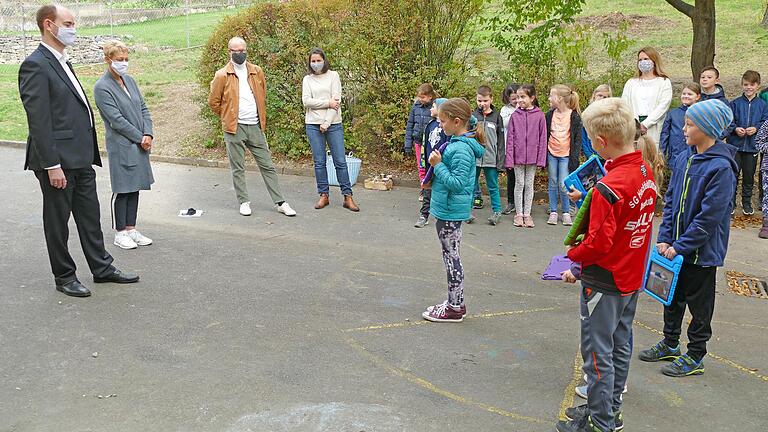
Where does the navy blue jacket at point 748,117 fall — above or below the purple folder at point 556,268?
above

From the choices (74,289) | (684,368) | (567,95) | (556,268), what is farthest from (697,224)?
(74,289)

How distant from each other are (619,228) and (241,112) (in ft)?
20.7

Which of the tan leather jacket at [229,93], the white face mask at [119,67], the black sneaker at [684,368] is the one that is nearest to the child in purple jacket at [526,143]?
the tan leather jacket at [229,93]

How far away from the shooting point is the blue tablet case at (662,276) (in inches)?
198

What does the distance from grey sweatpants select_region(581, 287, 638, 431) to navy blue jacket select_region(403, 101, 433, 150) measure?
5.71m

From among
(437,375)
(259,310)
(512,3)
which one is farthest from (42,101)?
(512,3)

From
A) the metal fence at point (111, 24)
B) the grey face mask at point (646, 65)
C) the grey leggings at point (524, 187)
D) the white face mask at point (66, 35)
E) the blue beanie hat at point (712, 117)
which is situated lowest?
the grey leggings at point (524, 187)

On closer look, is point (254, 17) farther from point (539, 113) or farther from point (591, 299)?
point (591, 299)

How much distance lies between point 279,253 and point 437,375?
3238mm

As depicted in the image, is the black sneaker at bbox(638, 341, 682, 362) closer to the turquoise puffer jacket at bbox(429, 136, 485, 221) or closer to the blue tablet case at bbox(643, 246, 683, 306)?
the blue tablet case at bbox(643, 246, 683, 306)

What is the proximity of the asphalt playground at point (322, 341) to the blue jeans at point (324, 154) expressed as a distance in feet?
3.87

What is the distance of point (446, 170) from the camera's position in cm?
580

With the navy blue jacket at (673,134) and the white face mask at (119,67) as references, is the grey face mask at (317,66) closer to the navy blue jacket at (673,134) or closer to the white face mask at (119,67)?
the white face mask at (119,67)

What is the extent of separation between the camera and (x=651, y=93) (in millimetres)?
9422
